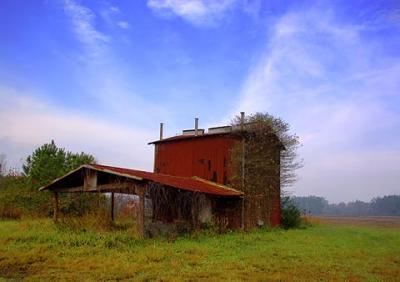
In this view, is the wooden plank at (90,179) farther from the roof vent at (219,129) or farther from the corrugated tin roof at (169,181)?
the roof vent at (219,129)

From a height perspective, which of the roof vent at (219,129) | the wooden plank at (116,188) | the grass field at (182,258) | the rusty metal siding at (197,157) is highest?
the roof vent at (219,129)

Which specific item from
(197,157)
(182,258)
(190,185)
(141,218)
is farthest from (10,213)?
(182,258)

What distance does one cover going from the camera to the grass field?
10602 mm

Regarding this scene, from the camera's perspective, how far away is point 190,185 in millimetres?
19766

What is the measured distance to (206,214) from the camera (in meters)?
21.7

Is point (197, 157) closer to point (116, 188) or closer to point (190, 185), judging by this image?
point (190, 185)

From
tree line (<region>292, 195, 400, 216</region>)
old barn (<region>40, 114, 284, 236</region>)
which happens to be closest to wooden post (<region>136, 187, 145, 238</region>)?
old barn (<region>40, 114, 284, 236</region>)

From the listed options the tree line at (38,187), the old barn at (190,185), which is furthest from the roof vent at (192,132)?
the tree line at (38,187)

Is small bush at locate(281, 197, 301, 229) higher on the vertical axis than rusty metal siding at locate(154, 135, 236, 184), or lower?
lower

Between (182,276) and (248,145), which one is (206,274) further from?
(248,145)

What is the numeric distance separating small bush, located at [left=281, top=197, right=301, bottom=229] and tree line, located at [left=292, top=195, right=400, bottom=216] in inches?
3530

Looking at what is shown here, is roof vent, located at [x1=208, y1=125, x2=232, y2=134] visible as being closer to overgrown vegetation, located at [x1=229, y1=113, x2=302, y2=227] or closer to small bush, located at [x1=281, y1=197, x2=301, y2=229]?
overgrown vegetation, located at [x1=229, y1=113, x2=302, y2=227]

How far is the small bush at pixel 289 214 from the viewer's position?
27734mm

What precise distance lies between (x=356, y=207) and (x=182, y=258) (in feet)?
539
